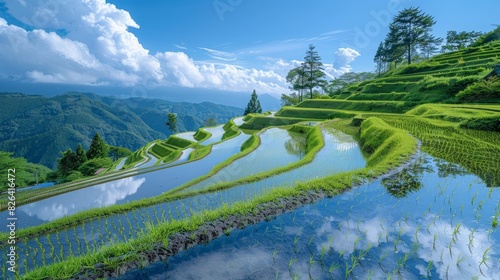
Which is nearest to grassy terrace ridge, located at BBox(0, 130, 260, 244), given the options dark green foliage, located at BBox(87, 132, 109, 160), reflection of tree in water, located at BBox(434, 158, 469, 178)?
reflection of tree in water, located at BBox(434, 158, 469, 178)

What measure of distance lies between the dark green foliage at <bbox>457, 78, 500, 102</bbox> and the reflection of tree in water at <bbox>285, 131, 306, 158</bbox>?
16.4 meters

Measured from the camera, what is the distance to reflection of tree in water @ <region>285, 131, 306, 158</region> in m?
18.7

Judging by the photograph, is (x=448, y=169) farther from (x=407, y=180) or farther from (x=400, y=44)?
(x=400, y=44)

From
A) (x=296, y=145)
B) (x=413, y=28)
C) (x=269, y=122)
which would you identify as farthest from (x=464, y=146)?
(x=413, y=28)

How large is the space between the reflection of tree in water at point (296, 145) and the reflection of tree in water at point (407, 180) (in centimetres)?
781

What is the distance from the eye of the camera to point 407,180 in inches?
360

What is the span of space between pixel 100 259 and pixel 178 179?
9.25 meters

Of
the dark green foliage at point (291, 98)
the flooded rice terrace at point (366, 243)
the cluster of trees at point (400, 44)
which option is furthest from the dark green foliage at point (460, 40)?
the flooded rice terrace at point (366, 243)

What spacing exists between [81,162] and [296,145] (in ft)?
178

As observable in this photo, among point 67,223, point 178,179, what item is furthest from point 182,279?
point 178,179

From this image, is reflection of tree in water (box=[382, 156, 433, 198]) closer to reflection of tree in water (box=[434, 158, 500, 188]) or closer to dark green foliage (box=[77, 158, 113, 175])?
reflection of tree in water (box=[434, 158, 500, 188])

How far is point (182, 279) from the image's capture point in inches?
183

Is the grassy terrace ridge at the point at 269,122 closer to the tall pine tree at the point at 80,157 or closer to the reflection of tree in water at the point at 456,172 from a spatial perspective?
the reflection of tree in water at the point at 456,172

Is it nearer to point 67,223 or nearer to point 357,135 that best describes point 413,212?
point 67,223
